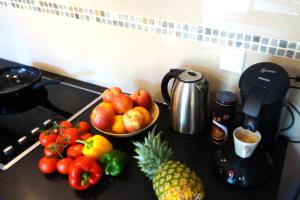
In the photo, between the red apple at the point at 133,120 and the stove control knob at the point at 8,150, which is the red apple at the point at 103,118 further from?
the stove control knob at the point at 8,150

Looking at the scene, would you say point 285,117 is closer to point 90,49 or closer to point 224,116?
point 224,116

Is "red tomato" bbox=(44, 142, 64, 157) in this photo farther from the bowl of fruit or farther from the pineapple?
the pineapple

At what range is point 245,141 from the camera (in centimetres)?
77

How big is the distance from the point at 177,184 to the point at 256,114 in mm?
265

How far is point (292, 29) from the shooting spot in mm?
788

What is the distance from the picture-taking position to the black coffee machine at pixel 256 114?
0.74 m

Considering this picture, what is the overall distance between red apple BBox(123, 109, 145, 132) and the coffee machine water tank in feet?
1.14

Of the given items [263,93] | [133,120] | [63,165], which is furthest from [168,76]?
[63,165]

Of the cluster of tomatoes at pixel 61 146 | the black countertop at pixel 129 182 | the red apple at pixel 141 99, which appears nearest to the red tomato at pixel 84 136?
the cluster of tomatoes at pixel 61 146

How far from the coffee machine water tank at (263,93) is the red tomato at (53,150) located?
56 cm

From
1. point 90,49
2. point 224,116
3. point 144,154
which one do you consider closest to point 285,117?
point 224,116

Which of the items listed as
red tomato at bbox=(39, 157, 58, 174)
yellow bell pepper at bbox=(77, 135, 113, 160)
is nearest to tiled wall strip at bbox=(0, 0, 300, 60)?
yellow bell pepper at bbox=(77, 135, 113, 160)

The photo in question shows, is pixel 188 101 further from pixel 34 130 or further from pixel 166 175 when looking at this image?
pixel 34 130

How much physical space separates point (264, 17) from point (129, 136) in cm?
56
